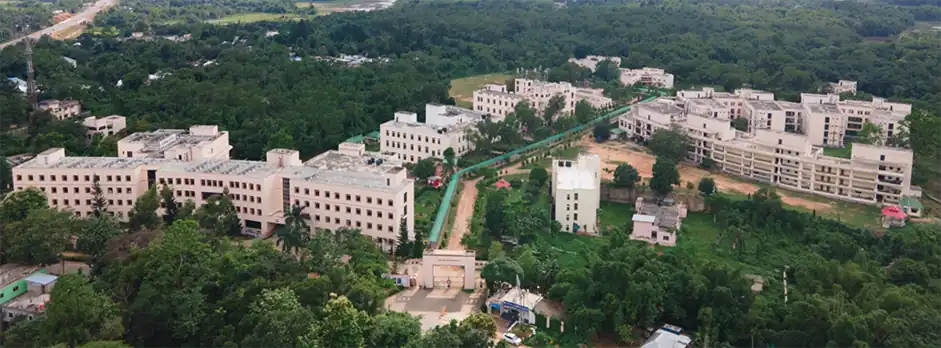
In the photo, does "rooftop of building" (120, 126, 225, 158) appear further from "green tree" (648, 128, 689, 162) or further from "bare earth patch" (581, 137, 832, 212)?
"green tree" (648, 128, 689, 162)

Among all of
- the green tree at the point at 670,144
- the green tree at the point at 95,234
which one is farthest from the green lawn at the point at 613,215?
the green tree at the point at 95,234

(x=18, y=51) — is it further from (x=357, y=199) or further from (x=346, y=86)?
(x=357, y=199)

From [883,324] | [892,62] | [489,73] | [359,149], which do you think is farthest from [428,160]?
[892,62]

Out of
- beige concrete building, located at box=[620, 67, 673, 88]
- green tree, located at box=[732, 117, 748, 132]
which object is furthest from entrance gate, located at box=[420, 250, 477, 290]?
beige concrete building, located at box=[620, 67, 673, 88]

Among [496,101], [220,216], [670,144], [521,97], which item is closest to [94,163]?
[220,216]

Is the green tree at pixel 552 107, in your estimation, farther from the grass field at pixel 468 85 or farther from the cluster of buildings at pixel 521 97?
the grass field at pixel 468 85

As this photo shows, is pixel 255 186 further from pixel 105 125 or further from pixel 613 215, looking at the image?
pixel 105 125
